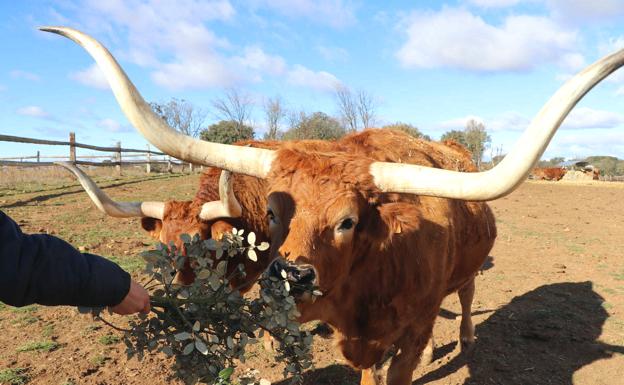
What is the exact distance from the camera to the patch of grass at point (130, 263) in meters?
6.67

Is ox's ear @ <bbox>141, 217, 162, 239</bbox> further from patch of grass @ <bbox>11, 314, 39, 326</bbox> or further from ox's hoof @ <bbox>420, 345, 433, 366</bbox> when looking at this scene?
ox's hoof @ <bbox>420, 345, 433, 366</bbox>

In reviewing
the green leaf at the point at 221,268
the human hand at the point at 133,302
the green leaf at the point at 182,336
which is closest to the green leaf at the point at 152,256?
the human hand at the point at 133,302

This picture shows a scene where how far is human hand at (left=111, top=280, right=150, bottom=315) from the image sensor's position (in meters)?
1.80

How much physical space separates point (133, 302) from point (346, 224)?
121cm

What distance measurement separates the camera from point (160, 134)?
2527 mm

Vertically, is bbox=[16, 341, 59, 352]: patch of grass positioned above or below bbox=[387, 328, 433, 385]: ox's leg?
below

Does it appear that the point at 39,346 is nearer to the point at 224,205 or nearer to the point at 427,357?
the point at 224,205

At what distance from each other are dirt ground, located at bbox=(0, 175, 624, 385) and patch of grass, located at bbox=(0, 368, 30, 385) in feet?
0.05

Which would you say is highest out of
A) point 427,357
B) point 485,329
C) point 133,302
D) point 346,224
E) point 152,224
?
point 346,224

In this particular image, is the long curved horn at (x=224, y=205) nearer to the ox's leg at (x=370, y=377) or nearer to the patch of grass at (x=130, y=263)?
the ox's leg at (x=370, y=377)

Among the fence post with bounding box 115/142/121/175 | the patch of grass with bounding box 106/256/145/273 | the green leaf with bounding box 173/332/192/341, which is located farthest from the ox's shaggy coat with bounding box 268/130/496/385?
the fence post with bounding box 115/142/121/175

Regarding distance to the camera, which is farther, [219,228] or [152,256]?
[219,228]

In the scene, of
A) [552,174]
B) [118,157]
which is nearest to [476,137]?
[552,174]

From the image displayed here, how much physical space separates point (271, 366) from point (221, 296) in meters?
2.83
